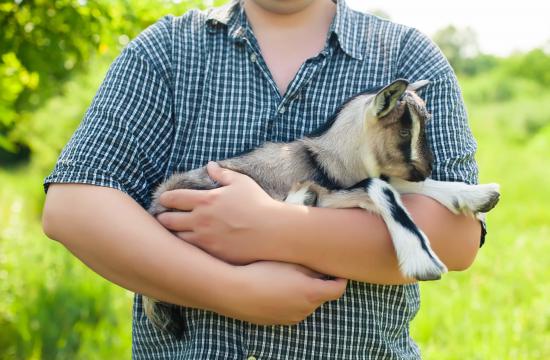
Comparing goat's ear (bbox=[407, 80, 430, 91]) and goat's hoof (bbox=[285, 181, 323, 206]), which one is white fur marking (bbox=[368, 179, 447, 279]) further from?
goat's ear (bbox=[407, 80, 430, 91])

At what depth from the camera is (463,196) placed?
2.26m

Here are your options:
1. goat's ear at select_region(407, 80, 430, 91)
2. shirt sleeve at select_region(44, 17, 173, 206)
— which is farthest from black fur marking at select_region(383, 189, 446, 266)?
shirt sleeve at select_region(44, 17, 173, 206)

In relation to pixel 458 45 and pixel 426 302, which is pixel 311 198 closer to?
pixel 426 302

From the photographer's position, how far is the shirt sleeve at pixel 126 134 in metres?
2.25

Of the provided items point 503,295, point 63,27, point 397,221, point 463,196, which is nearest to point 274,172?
point 397,221

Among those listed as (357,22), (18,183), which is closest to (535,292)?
(357,22)

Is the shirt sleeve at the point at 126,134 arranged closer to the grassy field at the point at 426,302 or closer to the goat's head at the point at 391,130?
the goat's head at the point at 391,130

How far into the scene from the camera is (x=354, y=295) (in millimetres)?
2314

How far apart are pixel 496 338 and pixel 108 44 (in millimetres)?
3571

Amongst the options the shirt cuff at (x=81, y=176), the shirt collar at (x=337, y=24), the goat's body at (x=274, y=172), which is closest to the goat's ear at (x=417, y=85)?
the shirt collar at (x=337, y=24)

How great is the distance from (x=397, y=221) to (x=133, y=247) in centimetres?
80

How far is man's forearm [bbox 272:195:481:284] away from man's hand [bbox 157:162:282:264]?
0.06 m

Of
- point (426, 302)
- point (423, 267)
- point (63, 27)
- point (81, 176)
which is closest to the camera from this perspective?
point (423, 267)

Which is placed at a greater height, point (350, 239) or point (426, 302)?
point (350, 239)
